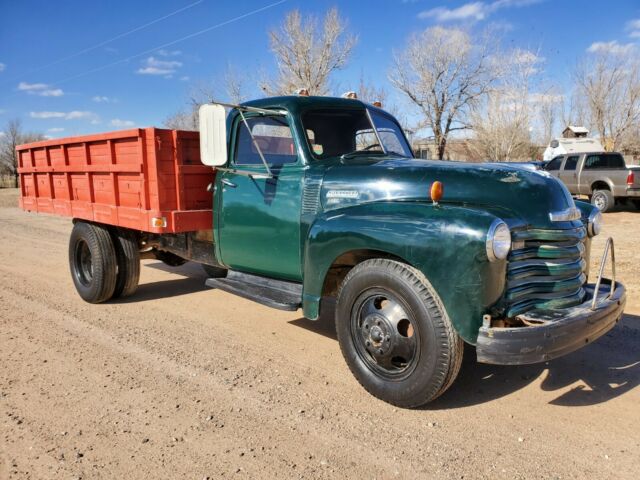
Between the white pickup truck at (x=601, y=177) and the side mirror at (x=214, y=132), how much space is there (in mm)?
13323

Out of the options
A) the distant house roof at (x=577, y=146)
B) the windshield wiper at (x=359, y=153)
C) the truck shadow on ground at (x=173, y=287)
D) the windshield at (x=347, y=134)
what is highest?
the distant house roof at (x=577, y=146)

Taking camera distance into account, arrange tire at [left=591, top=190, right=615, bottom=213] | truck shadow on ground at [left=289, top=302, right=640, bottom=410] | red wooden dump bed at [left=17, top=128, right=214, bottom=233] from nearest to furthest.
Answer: truck shadow on ground at [left=289, top=302, right=640, bottom=410] < red wooden dump bed at [left=17, top=128, right=214, bottom=233] < tire at [left=591, top=190, right=615, bottom=213]

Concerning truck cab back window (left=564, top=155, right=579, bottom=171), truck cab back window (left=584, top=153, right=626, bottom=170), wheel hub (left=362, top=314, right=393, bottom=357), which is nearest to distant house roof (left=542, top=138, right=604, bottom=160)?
truck cab back window (left=564, top=155, right=579, bottom=171)

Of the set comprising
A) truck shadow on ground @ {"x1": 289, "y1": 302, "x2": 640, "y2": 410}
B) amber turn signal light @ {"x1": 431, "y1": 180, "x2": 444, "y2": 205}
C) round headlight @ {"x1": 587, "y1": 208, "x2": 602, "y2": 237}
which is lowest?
truck shadow on ground @ {"x1": 289, "y1": 302, "x2": 640, "y2": 410}

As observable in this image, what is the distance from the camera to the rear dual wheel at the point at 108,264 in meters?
5.58

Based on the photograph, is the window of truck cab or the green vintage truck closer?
the green vintage truck

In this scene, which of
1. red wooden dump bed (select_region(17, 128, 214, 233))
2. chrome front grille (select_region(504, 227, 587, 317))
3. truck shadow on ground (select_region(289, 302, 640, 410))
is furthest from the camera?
red wooden dump bed (select_region(17, 128, 214, 233))

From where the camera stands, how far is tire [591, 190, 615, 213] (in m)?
14.6

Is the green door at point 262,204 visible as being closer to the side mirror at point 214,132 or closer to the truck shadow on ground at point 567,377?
the side mirror at point 214,132

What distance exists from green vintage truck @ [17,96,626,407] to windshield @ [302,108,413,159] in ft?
0.04

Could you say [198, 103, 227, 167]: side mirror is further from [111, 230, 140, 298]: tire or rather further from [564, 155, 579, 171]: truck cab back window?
[564, 155, 579, 171]: truck cab back window

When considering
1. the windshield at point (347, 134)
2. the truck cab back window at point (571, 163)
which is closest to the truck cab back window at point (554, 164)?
the truck cab back window at point (571, 163)

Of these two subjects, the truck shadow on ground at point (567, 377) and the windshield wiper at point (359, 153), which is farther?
the windshield wiper at point (359, 153)

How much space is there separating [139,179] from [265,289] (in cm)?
174
